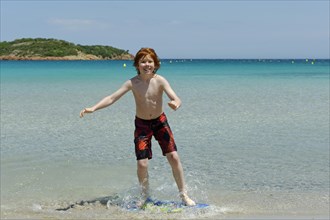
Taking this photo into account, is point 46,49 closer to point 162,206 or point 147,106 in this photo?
point 147,106

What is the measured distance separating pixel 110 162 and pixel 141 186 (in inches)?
93.9

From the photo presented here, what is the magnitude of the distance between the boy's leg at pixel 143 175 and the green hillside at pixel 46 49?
139527 mm

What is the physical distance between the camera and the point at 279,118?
45.4ft

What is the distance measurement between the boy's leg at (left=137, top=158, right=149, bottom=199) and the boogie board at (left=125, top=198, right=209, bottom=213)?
4.2 inches

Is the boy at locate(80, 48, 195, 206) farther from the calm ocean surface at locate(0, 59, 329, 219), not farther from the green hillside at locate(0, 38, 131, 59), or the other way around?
the green hillside at locate(0, 38, 131, 59)

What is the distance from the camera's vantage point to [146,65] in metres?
6.14

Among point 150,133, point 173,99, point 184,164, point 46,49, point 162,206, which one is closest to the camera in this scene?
point 173,99

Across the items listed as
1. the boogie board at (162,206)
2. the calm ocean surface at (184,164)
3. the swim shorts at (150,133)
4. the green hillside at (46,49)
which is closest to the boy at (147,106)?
the swim shorts at (150,133)

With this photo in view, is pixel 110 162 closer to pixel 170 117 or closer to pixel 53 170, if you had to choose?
pixel 53 170

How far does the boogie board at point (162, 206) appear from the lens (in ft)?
19.7

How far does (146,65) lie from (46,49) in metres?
145

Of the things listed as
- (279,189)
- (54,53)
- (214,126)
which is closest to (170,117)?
(214,126)

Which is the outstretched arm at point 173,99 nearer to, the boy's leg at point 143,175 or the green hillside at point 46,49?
the boy's leg at point 143,175

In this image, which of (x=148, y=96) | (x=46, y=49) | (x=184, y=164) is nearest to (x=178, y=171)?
(x=148, y=96)
